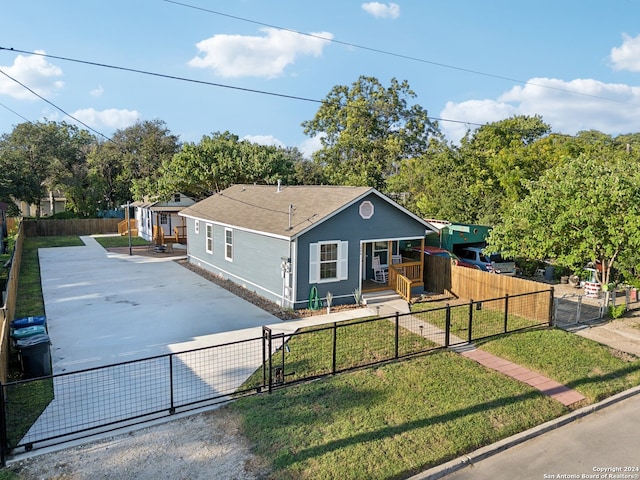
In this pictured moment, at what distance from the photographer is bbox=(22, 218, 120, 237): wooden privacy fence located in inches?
1486

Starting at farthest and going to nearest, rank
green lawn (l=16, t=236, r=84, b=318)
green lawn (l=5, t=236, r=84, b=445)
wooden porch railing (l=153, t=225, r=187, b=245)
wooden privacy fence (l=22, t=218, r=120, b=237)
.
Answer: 1. wooden privacy fence (l=22, t=218, r=120, b=237)
2. wooden porch railing (l=153, t=225, r=187, b=245)
3. green lawn (l=16, t=236, r=84, b=318)
4. green lawn (l=5, t=236, r=84, b=445)

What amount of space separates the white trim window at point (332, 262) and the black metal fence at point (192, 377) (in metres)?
2.82

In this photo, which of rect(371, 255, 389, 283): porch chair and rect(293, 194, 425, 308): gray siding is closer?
rect(293, 194, 425, 308): gray siding

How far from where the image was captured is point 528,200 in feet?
50.0

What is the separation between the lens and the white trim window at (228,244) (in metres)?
19.0

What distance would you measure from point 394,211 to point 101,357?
10.3 meters

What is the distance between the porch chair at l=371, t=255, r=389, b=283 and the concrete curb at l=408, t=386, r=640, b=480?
366 inches

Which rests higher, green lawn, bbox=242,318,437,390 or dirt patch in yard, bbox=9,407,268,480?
green lawn, bbox=242,318,437,390

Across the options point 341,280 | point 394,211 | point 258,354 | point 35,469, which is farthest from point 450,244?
point 35,469

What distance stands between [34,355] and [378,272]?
11.6 metres

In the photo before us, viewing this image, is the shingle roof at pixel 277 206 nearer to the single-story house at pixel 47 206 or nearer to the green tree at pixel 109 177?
the green tree at pixel 109 177

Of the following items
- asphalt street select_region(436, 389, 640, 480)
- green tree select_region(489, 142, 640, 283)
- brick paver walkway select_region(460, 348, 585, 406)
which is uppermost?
green tree select_region(489, 142, 640, 283)

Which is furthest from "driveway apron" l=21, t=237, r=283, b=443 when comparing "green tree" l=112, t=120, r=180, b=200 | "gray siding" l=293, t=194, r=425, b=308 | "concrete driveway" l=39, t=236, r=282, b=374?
"green tree" l=112, t=120, r=180, b=200

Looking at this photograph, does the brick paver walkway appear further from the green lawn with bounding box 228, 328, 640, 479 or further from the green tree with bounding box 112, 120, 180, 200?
the green tree with bounding box 112, 120, 180, 200
